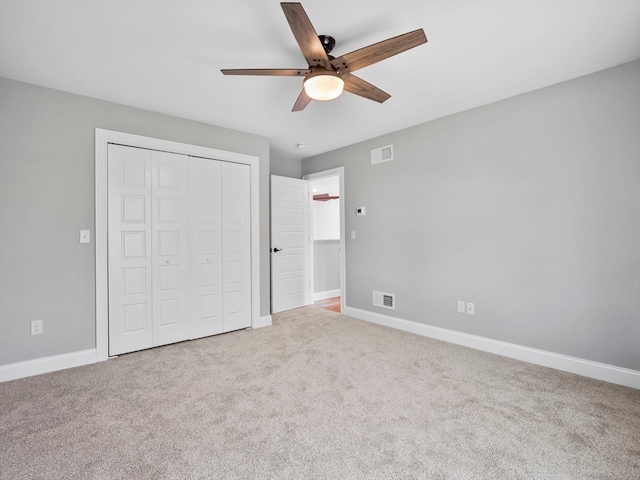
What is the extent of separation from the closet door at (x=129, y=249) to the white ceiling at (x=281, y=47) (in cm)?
66

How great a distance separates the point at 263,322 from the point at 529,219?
3.26m

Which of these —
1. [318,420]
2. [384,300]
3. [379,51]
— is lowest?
[318,420]

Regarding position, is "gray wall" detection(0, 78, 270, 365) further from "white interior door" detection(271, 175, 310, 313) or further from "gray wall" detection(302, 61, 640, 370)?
"gray wall" detection(302, 61, 640, 370)

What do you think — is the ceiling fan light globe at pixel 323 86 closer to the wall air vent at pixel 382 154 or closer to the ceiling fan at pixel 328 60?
the ceiling fan at pixel 328 60

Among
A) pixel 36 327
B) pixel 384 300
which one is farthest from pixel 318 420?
pixel 36 327

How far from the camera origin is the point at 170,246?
3.43 m

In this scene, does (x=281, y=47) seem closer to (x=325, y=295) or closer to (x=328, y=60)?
(x=328, y=60)

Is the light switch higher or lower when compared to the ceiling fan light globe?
lower

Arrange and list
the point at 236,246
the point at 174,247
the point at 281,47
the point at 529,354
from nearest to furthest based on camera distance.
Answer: the point at 281,47 < the point at 529,354 < the point at 174,247 < the point at 236,246

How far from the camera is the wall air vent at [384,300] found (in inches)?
161

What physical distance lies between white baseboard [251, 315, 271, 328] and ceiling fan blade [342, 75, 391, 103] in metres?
2.99

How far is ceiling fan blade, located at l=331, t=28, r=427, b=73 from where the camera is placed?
1673mm

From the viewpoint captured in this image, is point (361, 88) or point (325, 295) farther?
point (325, 295)

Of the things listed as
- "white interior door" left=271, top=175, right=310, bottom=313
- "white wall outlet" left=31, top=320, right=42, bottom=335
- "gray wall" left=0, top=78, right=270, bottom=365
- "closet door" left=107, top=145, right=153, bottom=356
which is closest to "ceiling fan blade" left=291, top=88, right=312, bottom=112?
"closet door" left=107, top=145, right=153, bottom=356
